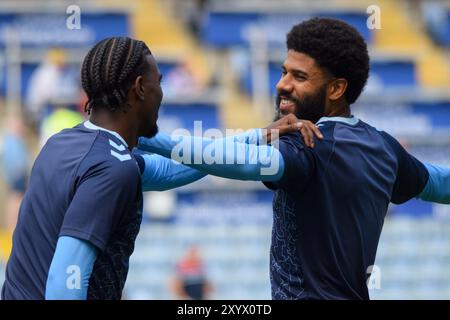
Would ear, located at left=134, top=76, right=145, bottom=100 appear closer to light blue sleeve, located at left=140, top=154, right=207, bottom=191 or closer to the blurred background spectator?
light blue sleeve, located at left=140, top=154, right=207, bottom=191

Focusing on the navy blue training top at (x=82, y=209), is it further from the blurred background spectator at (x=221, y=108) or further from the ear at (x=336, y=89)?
the blurred background spectator at (x=221, y=108)

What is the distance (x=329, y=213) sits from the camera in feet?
11.0

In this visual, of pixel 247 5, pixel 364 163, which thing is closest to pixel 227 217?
pixel 247 5

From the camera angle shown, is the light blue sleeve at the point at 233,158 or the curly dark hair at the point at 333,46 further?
the curly dark hair at the point at 333,46

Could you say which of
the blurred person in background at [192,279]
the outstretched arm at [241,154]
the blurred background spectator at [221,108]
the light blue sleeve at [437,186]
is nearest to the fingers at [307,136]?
the outstretched arm at [241,154]

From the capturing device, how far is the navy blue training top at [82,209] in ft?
9.81

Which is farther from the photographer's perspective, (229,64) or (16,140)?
(229,64)

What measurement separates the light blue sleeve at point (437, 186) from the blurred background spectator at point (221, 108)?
5754 mm

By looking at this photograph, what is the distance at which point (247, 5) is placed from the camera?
13.2 meters

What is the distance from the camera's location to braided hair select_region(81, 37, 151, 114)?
126 inches
